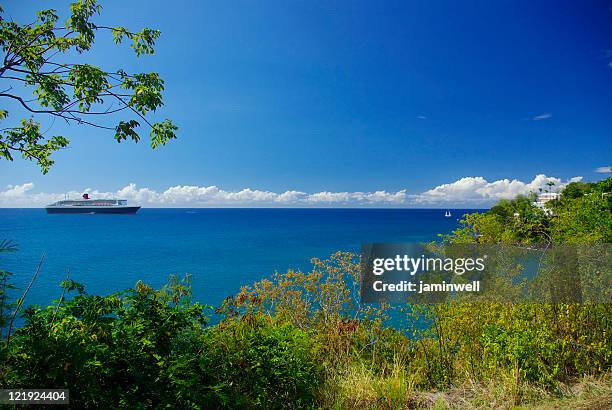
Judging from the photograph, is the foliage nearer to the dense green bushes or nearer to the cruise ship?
the dense green bushes

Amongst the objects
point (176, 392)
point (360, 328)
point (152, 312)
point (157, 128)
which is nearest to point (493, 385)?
point (360, 328)

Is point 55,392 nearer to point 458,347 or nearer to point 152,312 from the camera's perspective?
point 152,312

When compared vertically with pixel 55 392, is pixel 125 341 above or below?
above

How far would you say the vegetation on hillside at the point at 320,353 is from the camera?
239 cm

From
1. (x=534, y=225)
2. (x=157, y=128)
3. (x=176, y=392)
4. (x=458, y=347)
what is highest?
(x=157, y=128)

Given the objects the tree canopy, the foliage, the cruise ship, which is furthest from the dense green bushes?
the cruise ship

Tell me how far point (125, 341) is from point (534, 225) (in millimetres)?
5811

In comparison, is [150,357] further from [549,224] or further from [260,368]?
[549,224]

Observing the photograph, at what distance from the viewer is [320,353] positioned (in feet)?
13.6

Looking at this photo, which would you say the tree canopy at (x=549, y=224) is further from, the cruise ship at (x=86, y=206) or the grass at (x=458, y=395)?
the cruise ship at (x=86, y=206)

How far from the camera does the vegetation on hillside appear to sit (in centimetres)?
239

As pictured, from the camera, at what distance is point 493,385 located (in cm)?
350

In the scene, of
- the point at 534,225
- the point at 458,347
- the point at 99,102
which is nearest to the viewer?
the point at 99,102

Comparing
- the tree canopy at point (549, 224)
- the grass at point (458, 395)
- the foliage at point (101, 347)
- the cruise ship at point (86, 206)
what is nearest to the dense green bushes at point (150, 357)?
the foliage at point (101, 347)
